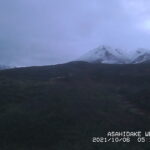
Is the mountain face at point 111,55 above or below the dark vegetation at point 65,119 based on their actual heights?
above

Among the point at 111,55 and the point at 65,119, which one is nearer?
the point at 65,119

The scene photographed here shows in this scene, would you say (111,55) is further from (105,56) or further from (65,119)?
(65,119)

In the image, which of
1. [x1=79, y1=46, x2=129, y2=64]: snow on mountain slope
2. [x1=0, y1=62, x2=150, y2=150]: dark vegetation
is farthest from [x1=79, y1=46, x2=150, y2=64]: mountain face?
[x1=0, y1=62, x2=150, y2=150]: dark vegetation

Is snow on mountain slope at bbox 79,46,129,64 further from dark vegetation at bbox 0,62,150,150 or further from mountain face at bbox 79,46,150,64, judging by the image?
dark vegetation at bbox 0,62,150,150

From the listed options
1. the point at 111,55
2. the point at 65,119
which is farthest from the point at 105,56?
the point at 65,119

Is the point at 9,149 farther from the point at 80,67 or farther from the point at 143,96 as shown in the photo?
the point at 80,67

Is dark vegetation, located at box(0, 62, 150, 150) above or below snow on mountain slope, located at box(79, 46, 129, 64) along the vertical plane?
below

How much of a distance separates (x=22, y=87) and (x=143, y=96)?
32.6 ft

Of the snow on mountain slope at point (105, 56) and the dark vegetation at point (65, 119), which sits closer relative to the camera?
the dark vegetation at point (65, 119)

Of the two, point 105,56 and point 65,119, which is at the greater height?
point 105,56

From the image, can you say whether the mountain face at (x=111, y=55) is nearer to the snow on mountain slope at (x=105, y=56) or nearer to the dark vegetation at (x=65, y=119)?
the snow on mountain slope at (x=105, y=56)

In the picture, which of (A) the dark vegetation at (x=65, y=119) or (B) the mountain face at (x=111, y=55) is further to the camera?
(B) the mountain face at (x=111, y=55)

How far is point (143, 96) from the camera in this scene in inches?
816

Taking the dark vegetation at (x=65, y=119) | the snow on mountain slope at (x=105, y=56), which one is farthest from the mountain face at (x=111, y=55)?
the dark vegetation at (x=65, y=119)
